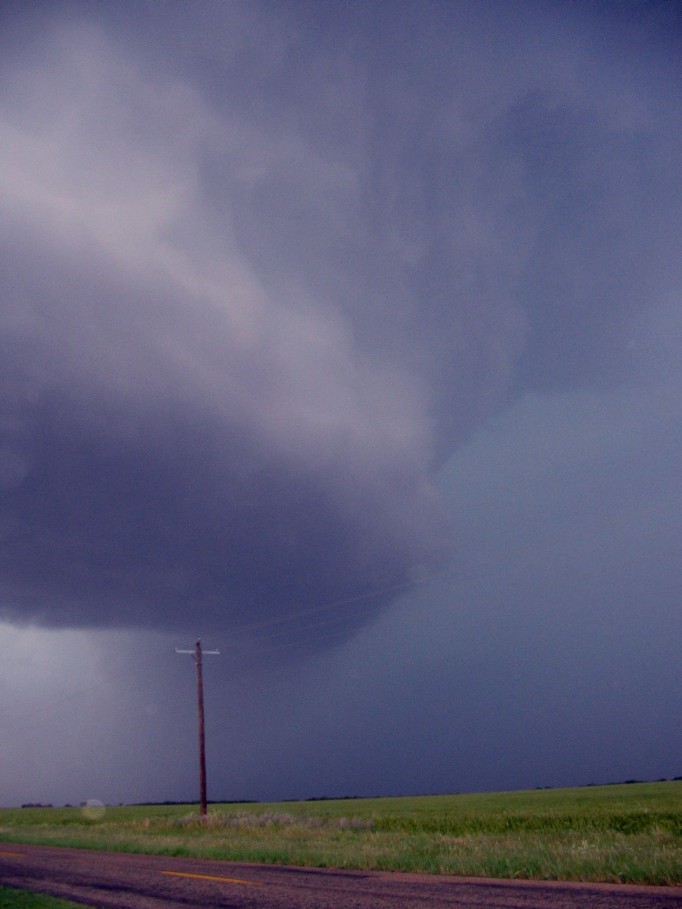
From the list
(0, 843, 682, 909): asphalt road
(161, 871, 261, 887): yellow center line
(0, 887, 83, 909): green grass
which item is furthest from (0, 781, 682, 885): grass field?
(0, 887, 83, 909): green grass

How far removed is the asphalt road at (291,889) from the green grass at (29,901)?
50cm

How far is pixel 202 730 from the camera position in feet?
148

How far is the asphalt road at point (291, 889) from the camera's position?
11891 millimetres

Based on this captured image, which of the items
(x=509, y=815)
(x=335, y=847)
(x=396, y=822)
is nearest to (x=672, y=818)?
(x=509, y=815)

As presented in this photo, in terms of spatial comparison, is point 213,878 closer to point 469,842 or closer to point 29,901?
point 29,901

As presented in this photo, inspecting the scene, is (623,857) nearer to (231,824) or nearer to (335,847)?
(335,847)

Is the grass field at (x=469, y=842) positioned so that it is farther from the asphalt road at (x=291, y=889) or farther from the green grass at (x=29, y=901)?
the green grass at (x=29, y=901)

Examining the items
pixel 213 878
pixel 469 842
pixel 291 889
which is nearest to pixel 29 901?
pixel 213 878

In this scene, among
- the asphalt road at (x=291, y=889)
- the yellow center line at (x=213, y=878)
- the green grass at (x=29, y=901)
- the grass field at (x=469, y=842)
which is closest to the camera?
the asphalt road at (x=291, y=889)

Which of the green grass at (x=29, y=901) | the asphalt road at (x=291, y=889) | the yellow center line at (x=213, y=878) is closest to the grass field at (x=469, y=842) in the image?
the asphalt road at (x=291, y=889)

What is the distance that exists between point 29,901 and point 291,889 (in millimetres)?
5268

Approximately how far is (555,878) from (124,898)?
867 centimetres

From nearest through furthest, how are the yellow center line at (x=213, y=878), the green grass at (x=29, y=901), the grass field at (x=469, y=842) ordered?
the green grass at (x=29, y=901)
the grass field at (x=469, y=842)
the yellow center line at (x=213, y=878)

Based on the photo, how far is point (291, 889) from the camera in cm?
1468
